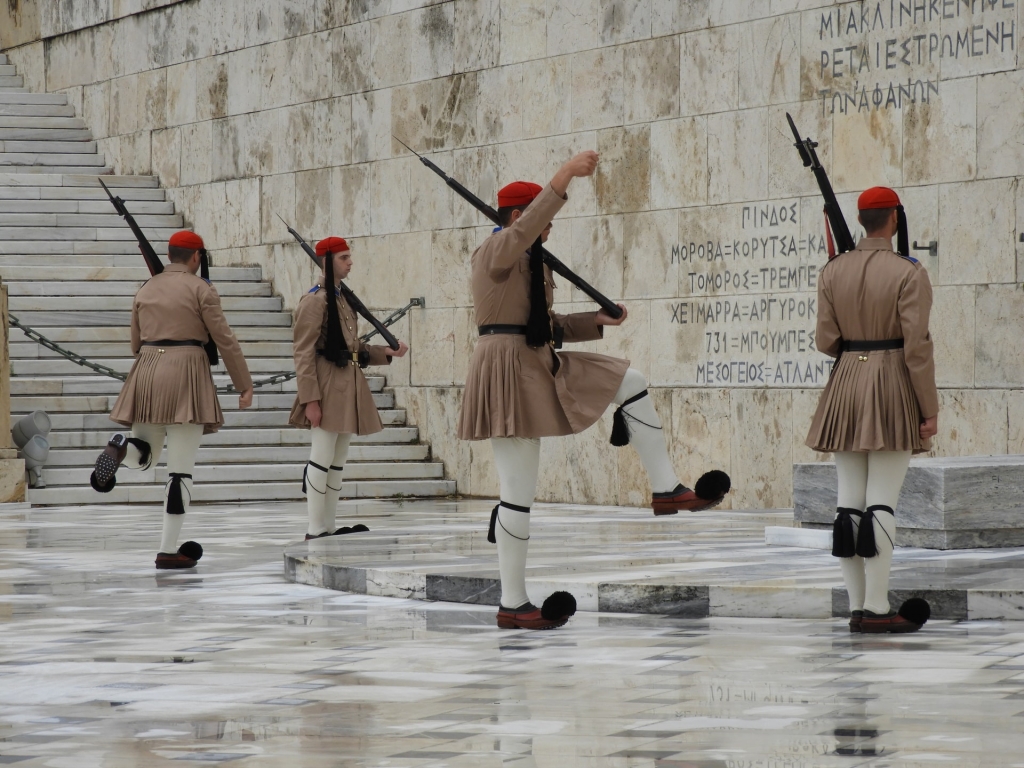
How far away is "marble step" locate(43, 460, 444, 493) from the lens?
14719mm

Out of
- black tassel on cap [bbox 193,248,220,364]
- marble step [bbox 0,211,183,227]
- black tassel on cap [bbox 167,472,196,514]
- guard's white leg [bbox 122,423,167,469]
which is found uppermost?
marble step [bbox 0,211,183,227]

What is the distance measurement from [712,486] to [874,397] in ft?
2.41

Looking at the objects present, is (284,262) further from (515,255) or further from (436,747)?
(436,747)

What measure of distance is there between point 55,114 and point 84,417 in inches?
358

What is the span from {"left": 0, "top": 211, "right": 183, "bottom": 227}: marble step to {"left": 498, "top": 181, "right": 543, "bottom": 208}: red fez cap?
1353 centimetres

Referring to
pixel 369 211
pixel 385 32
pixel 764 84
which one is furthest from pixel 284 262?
pixel 764 84

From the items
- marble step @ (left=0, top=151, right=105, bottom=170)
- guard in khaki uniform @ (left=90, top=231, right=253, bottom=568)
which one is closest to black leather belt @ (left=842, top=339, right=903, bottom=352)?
guard in khaki uniform @ (left=90, top=231, right=253, bottom=568)

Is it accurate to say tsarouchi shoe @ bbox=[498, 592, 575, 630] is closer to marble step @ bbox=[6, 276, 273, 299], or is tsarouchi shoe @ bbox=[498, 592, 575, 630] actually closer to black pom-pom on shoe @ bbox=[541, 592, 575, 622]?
black pom-pom on shoe @ bbox=[541, 592, 575, 622]

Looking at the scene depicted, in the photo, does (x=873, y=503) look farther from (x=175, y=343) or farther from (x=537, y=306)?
(x=175, y=343)

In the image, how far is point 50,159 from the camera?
22.1 metres

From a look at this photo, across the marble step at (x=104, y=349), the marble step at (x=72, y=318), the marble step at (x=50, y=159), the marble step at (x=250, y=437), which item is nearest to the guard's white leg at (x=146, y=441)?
the marble step at (x=250, y=437)

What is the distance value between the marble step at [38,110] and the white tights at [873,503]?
18.2 meters

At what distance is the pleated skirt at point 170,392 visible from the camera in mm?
9578

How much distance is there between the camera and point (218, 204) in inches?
787
